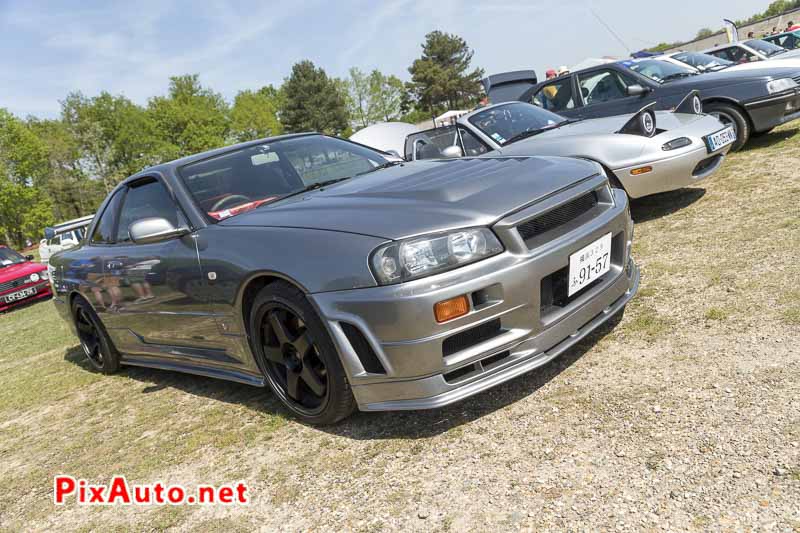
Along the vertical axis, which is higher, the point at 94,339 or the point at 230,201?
the point at 230,201

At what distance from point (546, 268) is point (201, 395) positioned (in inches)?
94.9

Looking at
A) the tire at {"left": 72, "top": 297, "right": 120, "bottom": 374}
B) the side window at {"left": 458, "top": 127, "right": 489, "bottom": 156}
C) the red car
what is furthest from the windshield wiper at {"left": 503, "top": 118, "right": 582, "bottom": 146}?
the red car

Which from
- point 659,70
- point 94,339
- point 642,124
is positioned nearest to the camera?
point 94,339

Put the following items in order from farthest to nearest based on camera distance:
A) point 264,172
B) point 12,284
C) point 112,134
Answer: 1. point 112,134
2. point 12,284
3. point 264,172

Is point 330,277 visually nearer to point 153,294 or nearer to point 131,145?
point 153,294

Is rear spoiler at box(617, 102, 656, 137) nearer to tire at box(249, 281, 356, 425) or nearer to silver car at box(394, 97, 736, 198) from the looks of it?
silver car at box(394, 97, 736, 198)

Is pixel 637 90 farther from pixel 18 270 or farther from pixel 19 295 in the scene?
pixel 18 270

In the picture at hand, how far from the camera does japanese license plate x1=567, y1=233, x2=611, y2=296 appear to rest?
252cm

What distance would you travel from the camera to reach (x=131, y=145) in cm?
5347

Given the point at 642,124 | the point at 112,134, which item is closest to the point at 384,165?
the point at 642,124

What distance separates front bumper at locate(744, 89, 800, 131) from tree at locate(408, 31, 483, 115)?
61.8 m

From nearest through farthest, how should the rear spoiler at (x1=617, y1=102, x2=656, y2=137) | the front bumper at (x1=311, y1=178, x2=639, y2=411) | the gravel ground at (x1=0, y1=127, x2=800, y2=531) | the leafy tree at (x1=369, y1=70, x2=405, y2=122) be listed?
the gravel ground at (x1=0, y1=127, x2=800, y2=531) < the front bumper at (x1=311, y1=178, x2=639, y2=411) < the rear spoiler at (x1=617, y1=102, x2=656, y2=137) < the leafy tree at (x1=369, y1=70, x2=405, y2=122)

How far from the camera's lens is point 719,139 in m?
5.00

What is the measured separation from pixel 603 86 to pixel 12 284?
11.0 meters
